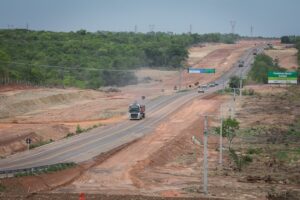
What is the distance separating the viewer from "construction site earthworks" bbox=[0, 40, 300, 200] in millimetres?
42375

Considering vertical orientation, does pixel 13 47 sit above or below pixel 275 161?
above

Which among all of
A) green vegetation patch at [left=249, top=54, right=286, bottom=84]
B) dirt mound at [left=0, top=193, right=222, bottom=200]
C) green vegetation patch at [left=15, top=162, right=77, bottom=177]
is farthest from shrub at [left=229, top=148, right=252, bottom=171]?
green vegetation patch at [left=249, top=54, right=286, bottom=84]

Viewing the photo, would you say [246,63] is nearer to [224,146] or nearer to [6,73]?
[6,73]

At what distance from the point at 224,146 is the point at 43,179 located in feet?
86.5

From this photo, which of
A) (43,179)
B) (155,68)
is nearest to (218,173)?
(43,179)

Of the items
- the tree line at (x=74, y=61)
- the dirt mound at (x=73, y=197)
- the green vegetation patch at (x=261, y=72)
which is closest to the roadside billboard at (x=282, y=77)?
the green vegetation patch at (x=261, y=72)

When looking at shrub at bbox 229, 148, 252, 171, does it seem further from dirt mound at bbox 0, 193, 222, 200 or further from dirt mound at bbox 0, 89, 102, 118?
dirt mound at bbox 0, 89, 102, 118

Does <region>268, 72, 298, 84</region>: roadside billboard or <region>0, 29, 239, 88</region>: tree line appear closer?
<region>268, 72, 298, 84</region>: roadside billboard

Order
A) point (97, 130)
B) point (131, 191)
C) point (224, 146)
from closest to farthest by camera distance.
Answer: point (131, 191)
point (224, 146)
point (97, 130)

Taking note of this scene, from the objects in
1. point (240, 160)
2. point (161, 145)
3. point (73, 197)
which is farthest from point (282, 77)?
point (73, 197)

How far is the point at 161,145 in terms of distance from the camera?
6538 centimetres

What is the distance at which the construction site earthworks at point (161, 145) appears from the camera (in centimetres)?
4238

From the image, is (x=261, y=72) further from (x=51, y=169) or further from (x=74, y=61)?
(x=51, y=169)

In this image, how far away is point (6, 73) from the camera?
129125 mm
